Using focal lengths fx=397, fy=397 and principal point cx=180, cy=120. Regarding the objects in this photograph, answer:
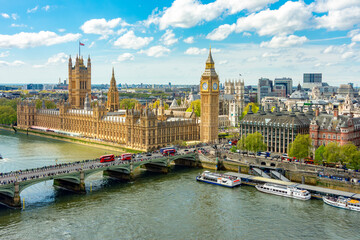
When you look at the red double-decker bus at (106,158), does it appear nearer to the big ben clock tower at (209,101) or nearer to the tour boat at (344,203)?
the tour boat at (344,203)

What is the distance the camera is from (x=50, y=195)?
7138 centimetres

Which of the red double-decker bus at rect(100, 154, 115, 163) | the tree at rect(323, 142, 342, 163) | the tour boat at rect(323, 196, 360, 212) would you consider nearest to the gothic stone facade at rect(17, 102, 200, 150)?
the red double-decker bus at rect(100, 154, 115, 163)

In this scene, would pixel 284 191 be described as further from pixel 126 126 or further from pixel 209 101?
pixel 126 126

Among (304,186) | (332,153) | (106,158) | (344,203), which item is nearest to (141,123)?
(106,158)

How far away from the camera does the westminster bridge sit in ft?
211

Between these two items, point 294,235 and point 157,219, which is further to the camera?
point 157,219

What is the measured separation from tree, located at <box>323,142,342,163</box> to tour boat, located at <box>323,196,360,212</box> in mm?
14378

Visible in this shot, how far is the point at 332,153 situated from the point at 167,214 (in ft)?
130

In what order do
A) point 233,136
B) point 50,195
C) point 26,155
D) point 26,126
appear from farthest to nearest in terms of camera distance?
point 26,126, point 233,136, point 26,155, point 50,195

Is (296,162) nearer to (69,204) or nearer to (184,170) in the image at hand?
(184,170)

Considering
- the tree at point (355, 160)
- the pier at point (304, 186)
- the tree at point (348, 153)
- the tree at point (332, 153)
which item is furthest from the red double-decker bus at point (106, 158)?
the tree at point (355, 160)

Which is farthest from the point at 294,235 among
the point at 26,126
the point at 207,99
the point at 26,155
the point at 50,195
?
the point at 26,126

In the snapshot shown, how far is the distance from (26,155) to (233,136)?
6717cm

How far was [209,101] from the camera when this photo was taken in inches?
4806
